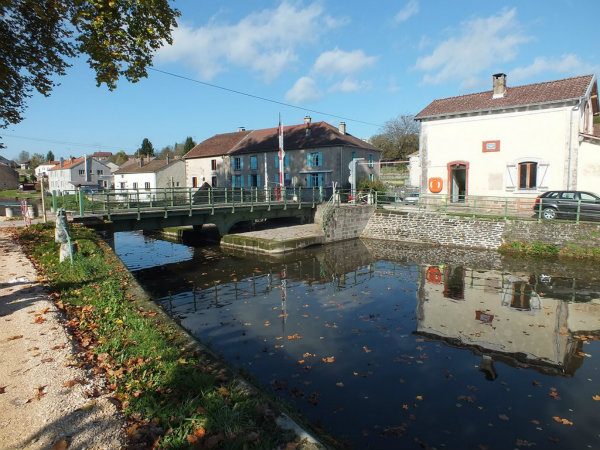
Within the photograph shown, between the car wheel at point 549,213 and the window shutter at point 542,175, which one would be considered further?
the window shutter at point 542,175

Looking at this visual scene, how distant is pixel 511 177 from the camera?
2219 centimetres

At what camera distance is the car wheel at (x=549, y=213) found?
18.4 m

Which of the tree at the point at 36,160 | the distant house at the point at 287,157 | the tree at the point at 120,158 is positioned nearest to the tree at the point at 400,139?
the distant house at the point at 287,157

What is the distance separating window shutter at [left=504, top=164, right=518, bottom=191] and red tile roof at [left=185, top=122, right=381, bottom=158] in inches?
578

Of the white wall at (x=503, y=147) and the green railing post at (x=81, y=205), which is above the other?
the white wall at (x=503, y=147)

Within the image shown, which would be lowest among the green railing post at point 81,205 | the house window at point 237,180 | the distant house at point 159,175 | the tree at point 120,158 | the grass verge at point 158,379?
the grass verge at point 158,379

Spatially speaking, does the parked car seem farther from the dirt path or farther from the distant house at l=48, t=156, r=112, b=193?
the distant house at l=48, t=156, r=112, b=193

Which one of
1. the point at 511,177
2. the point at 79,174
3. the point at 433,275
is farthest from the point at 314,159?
the point at 79,174

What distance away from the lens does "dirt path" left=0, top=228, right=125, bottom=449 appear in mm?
Result: 3559

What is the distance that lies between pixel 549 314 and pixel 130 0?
15.3m

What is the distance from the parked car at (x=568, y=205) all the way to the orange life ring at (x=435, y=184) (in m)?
6.37

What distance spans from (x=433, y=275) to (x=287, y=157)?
81.9 ft

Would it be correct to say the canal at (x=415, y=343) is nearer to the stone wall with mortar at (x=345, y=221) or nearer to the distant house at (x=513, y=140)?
the stone wall with mortar at (x=345, y=221)

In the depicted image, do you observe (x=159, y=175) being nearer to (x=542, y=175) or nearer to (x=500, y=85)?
(x=500, y=85)
